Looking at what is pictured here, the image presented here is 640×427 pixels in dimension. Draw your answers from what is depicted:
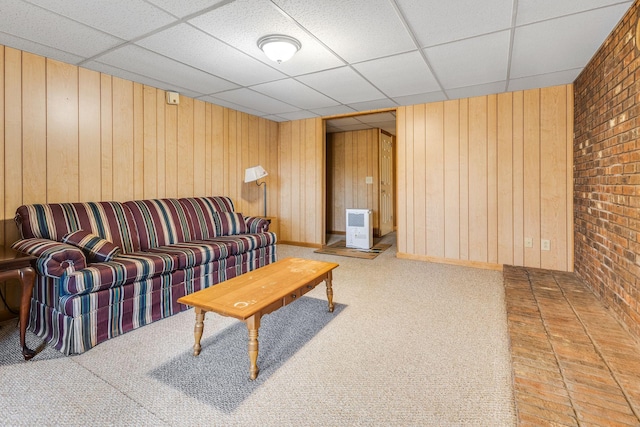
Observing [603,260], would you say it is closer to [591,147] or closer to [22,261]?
[591,147]

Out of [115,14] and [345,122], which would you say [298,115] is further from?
[115,14]

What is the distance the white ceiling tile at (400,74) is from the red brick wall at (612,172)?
1.37 metres

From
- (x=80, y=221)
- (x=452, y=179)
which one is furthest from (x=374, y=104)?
(x=80, y=221)

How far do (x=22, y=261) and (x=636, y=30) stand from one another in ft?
13.4

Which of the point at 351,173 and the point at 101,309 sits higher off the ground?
the point at 351,173

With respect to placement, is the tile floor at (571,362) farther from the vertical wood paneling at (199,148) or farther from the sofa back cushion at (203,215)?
the vertical wood paneling at (199,148)

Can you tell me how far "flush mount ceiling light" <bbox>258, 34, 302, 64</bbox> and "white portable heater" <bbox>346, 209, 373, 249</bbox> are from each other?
127 inches

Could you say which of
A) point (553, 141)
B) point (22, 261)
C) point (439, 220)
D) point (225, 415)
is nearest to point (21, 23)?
point (22, 261)

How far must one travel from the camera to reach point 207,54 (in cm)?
270

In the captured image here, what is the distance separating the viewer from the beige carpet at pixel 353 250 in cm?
479

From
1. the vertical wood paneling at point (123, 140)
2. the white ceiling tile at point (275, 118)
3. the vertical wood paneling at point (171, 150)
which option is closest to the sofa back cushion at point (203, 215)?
the vertical wood paneling at point (171, 150)

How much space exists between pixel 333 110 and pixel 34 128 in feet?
11.3

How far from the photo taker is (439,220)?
431 centimetres

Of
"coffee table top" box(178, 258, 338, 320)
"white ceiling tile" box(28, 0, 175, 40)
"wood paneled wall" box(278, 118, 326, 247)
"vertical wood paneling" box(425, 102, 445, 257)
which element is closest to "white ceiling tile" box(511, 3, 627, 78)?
"vertical wood paneling" box(425, 102, 445, 257)
